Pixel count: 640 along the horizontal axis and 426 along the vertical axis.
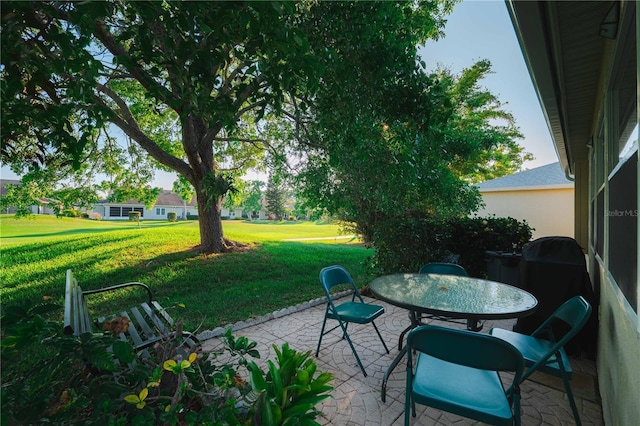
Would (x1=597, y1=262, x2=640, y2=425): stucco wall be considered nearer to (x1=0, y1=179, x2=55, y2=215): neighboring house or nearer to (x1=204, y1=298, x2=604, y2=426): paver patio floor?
(x1=204, y1=298, x2=604, y2=426): paver patio floor

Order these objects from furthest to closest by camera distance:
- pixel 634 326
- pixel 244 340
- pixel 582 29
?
1. pixel 582 29
2. pixel 244 340
3. pixel 634 326

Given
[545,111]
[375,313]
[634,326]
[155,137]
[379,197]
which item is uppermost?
[155,137]

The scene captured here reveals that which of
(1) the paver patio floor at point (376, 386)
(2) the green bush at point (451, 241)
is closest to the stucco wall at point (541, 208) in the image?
(2) the green bush at point (451, 241)

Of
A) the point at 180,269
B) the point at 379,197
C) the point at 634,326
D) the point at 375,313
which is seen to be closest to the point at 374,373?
the point at 375,313

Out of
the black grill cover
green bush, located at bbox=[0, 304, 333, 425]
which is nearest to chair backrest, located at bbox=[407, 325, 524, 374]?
green bush, located at bbox=[0, 304, 333, 425]

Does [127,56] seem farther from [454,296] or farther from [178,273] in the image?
[178,273]

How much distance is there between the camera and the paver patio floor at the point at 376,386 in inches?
85.6

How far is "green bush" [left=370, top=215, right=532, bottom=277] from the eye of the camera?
562cm

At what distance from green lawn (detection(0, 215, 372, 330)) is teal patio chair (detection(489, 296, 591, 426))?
3.42 metres

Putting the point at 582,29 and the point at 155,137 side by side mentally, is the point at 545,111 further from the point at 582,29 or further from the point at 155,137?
the point at 155,137

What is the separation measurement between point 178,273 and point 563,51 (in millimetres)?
7610

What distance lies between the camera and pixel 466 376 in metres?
1.87

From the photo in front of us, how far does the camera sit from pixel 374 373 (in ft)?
9.11

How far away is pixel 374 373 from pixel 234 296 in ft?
11.1
